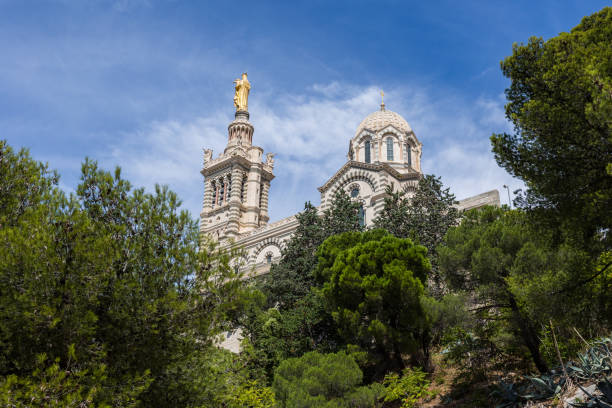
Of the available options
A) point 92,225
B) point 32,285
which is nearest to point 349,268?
point 92,225

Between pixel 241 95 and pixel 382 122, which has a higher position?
pixel 241 95

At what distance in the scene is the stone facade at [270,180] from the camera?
34.2 m

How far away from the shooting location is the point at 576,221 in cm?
959

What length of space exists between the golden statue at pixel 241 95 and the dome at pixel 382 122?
1592cm

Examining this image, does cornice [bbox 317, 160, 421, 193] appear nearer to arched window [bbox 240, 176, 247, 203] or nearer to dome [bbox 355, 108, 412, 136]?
dome [bbox 355, 108, 412, 136]

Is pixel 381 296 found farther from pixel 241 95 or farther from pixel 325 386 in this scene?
pixel 241 95

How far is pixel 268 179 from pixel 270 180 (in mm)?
303

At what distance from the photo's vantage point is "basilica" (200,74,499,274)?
3422 centimetres

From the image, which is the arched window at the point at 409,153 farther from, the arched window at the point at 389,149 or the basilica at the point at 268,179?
the arched window at the point at 389,149

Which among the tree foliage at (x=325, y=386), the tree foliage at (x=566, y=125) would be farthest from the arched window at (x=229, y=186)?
the tree foliage at (x=566, y=125)

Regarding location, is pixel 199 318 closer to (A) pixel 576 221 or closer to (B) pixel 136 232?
(B) pixel 136 232

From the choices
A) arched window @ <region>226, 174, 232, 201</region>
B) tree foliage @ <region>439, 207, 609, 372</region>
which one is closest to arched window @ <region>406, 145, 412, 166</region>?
arched window @ <region>226, 174, 232, 201</region>

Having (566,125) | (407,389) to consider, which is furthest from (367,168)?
(566,125)

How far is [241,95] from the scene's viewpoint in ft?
179
